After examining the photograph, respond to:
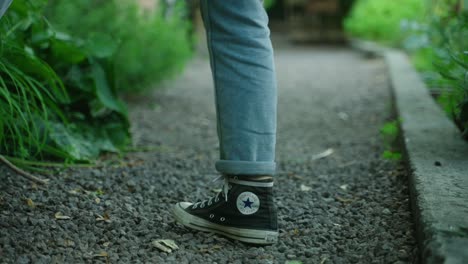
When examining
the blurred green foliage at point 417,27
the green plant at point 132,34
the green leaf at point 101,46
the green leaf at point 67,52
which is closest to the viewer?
the green leaf at point 67,52

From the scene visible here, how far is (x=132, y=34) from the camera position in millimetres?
3992

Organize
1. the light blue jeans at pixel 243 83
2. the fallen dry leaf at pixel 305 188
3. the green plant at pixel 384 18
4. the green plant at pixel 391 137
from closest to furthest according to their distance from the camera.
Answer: the light blue jeans at pixel 243 83 < the fallen dry leaf at pixel 305 188 < the green plant at pixel 391 137 < the green plant at pixel 384 18

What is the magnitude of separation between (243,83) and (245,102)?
0.15ft

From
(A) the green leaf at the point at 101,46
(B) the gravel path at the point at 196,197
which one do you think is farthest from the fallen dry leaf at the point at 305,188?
(A) the green leaf at the point at 101,46

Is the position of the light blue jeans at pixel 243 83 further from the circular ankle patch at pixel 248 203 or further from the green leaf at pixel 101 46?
the green leaf at pixel 101 46

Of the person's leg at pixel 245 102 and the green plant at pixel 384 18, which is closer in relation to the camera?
the person's leg at pixel 245 102

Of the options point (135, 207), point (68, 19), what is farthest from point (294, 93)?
point (135, 207)

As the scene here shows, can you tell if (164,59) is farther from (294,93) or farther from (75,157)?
(75,157)

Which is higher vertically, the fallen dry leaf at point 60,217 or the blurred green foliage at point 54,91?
the blurred green foliage at point 54,91

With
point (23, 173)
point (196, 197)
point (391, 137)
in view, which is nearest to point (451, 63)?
point (391, 137)

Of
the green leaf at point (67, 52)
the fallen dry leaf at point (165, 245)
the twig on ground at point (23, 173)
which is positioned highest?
the green leaf at point (67, 52)

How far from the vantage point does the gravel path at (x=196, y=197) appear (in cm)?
142

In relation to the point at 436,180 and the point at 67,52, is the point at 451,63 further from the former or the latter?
the point at 67,52

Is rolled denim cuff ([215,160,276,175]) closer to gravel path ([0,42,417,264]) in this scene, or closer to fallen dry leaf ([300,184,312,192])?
gravel path ([0,42,417,264])
